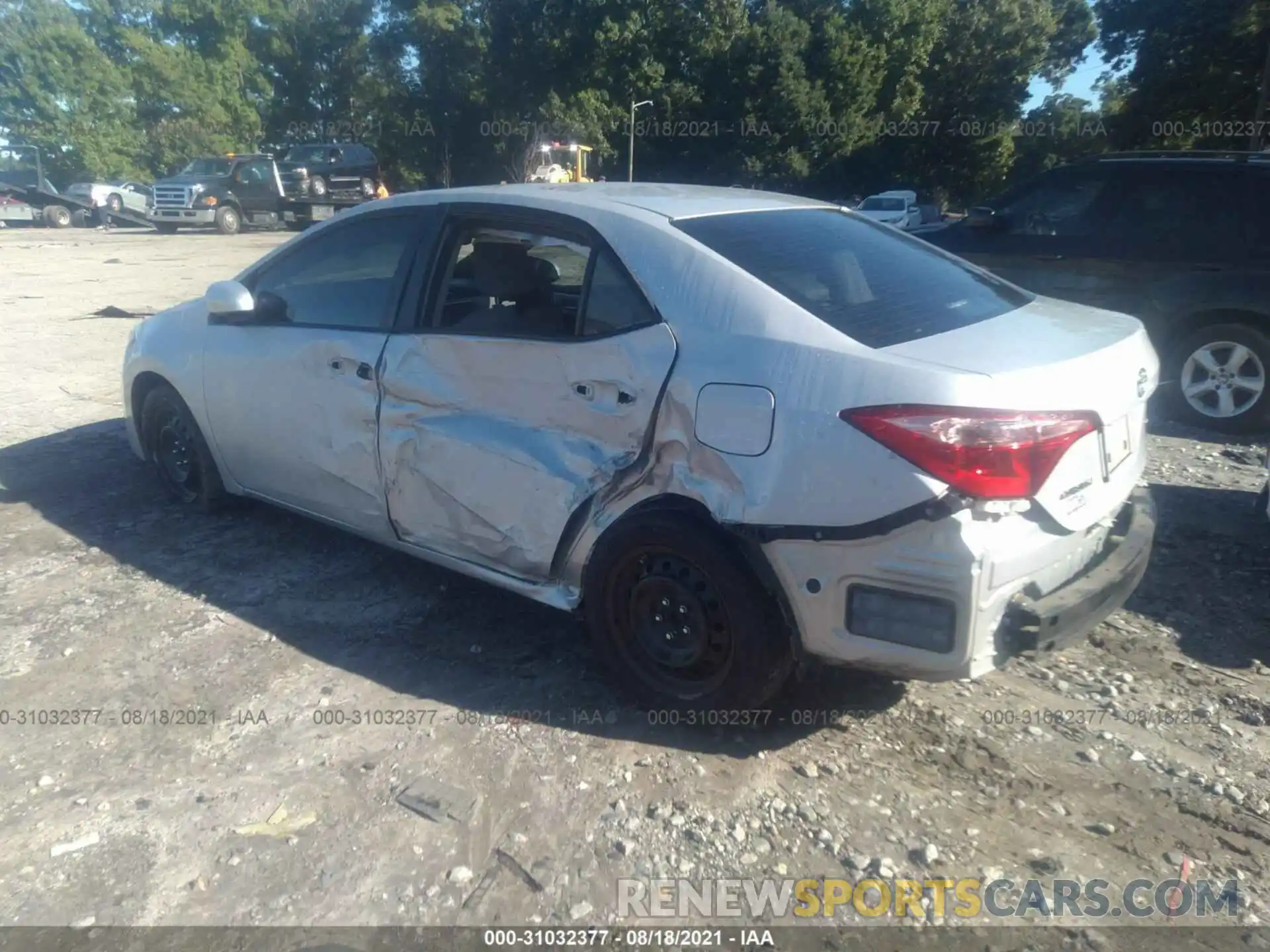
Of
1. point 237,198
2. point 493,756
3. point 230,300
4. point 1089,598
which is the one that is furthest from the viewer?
point 237,198

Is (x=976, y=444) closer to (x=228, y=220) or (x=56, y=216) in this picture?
(x=228, y=220)

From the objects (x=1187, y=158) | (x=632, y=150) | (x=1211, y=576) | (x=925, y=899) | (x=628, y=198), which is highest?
(x=632, y=150)

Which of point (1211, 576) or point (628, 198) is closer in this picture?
point (628, 198)

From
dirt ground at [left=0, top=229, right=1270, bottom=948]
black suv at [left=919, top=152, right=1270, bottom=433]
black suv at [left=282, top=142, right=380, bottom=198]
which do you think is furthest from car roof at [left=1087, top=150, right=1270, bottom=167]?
black suv at [left=282, top=142, right=380, bottom=198]

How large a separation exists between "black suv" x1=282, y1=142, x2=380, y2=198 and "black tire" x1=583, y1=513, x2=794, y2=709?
29381 millimetres

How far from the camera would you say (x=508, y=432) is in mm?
3713

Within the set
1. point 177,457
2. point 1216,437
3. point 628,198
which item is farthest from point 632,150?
point 628,198

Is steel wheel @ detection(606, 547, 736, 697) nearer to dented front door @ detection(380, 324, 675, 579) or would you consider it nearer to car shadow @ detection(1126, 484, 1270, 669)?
dented front door @ detection(380, 324, 675, 579)

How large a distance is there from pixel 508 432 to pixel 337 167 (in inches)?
1177

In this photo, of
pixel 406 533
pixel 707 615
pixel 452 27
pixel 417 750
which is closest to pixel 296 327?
pixel 406 533

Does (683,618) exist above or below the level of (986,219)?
below

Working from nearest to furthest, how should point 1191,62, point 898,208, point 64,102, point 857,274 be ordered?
1. point 857,274
2. point 1191,62
3. point 898,208
4. point 64,102

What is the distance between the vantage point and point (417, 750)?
11.1 ft

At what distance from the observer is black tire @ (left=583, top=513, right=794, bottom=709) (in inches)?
126
